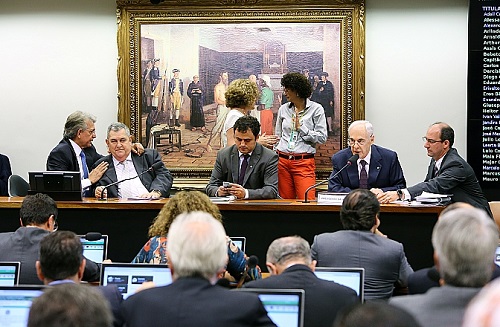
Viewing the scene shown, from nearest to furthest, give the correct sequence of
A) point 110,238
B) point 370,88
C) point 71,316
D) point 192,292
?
point 71,316
point 192,292
point 110,238
point 370,88

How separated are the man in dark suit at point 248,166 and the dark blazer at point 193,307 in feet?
12.9

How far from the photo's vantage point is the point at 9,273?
3848 mm

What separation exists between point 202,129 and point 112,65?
1.19m

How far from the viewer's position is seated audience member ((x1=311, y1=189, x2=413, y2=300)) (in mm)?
4344

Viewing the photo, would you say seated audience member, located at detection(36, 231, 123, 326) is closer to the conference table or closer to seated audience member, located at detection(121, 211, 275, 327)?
seated audience member, located at detection(121, 211, 275, 327)

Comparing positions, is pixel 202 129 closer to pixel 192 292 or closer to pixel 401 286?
pixel 401 286

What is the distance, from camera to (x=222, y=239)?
301 cm

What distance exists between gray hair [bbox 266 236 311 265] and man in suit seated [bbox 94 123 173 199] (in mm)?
3488

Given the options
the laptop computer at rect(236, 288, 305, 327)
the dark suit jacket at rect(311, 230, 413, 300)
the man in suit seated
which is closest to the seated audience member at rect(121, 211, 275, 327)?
the laptop computer at rect(236, 288, 305, 327)

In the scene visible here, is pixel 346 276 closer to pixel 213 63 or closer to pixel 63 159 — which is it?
pixel 63 159

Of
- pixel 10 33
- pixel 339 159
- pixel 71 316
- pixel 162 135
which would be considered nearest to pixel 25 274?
Answer: pixel 71 316

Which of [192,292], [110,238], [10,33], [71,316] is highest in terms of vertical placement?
[10,33]

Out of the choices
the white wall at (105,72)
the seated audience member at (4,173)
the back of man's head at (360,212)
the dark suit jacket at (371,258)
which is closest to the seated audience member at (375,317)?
the dark suit jacket at (371,258)

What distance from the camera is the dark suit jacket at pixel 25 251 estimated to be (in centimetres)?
438
